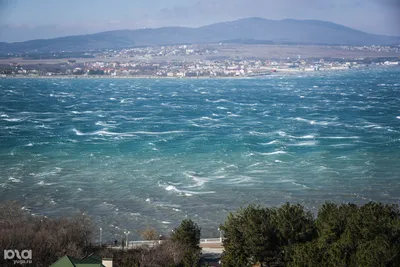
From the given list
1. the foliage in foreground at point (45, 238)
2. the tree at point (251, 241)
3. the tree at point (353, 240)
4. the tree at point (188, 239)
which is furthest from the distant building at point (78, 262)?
the tree at point (353, 240)

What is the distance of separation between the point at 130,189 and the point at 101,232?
217 inches

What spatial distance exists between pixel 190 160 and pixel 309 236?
15.6 m

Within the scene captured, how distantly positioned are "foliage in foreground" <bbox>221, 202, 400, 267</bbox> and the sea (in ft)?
17.1

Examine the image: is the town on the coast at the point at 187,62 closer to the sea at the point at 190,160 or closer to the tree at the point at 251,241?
the sea at the point at 190,160

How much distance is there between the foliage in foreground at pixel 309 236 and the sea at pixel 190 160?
205 inches

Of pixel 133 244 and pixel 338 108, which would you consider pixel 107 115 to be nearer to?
pixel 338 108

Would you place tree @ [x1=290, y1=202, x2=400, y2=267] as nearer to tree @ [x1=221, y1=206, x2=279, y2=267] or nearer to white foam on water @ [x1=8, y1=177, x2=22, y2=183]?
tree @ [x1=221, y1=206, x2=279, y2=267]

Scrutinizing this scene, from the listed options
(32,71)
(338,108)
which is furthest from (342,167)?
(32,71)

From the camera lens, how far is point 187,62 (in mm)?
142500

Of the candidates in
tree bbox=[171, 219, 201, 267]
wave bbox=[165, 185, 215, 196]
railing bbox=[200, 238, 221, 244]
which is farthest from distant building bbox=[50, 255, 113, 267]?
wave bbox=[165, 185, 215, 196]

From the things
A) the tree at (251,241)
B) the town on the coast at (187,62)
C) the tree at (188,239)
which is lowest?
the tree at (188,239)

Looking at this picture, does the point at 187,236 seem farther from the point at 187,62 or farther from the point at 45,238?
the point at 187,62

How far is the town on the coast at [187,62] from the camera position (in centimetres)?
11338

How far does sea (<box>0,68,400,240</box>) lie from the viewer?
68.3 ft
